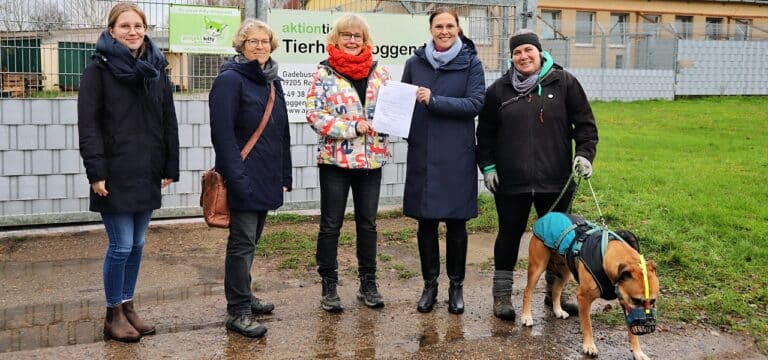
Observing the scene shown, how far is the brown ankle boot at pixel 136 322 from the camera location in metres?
4.75

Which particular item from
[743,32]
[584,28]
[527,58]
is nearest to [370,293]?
[527,58]

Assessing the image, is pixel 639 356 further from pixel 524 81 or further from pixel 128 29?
pixel 128 29

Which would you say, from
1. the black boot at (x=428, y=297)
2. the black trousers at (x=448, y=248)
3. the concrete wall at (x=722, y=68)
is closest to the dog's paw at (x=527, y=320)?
the black trousers at (x=448, y=248)

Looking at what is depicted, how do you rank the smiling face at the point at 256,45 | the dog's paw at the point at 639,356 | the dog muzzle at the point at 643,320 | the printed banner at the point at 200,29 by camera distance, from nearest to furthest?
the dog muzzle at the point at 643,320, the dog's paw at the point at 639,356, the smiling face at the point at 256,45, the printed banner at the point at 200,29

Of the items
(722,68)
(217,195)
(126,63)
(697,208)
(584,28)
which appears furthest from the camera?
(584,28)

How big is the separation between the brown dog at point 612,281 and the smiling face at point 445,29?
140 centimetres

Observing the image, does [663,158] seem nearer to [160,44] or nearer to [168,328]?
[160,44]

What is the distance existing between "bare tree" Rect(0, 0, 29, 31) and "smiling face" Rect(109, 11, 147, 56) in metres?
3.47

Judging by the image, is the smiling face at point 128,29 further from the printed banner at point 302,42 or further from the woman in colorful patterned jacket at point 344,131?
the printed banner at point 302,42

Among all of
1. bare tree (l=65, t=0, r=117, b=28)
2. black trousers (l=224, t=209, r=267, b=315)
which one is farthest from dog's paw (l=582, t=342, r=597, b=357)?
bare tree (l=65, t=0, r=117, b=28)

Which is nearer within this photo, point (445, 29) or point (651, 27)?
point (445, 29)

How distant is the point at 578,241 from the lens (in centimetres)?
459

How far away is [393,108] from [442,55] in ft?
1.65

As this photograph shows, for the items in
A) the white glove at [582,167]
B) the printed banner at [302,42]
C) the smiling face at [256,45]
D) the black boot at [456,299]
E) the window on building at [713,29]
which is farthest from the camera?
the window on building at [713,29]
